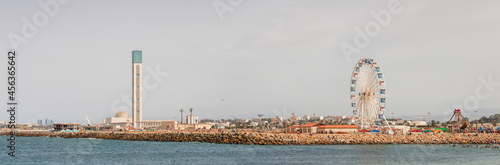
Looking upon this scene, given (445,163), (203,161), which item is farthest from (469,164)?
(203,161)

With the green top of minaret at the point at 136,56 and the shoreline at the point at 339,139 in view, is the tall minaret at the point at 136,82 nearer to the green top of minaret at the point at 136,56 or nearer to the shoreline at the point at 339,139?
the green top of minaret at the point at 136,56

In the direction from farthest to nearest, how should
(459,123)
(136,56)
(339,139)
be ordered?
(136,56)
(459,123)
(339,139)

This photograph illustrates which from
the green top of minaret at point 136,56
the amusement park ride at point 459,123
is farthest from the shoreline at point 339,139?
the green top of minaret at point 136,56

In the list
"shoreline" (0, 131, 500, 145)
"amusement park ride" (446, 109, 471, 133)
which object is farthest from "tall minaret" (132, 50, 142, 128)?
"amusement park ride" (446, 109, 471, 133)

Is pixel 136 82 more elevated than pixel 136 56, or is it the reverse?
pixel 136 56

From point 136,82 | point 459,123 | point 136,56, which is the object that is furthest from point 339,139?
point 136,56

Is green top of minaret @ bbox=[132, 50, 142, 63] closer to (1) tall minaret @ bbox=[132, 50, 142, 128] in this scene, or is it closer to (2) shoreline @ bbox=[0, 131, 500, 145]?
(1) tall minaret @ bbox=[132, 50, 142, 128]

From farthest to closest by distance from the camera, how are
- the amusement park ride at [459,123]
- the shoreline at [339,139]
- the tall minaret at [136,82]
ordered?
the tall minaret at [136,82] → the amusement park ride at [459,123] → the shoreline at [339,139]

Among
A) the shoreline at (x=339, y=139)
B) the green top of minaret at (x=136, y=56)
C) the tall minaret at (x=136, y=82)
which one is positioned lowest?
the shoreline at (x=339, y=139)

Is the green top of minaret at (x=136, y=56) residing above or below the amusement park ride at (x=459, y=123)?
above

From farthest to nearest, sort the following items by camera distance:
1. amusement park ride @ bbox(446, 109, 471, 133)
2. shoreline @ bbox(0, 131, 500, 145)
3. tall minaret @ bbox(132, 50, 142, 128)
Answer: tall minaret @ bbox(132, 50, 142, 128) < amusement park ride @ bbox(446, 109, 471, 133) < shoreline @ bbox(0, 131, 500, 145)

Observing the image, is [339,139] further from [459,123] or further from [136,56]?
[136,56]

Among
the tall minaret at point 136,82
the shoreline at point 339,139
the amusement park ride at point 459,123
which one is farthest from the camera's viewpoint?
the tall minaret at point 136,82

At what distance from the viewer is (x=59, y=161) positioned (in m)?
53.2
